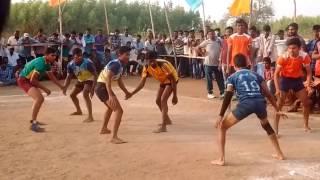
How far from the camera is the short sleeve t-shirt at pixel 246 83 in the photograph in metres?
6.41

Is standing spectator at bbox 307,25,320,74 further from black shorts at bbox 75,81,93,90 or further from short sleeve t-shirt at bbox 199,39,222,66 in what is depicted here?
black shorts at bbox 75,81,93,90

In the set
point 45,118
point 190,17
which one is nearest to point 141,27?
point 190,17

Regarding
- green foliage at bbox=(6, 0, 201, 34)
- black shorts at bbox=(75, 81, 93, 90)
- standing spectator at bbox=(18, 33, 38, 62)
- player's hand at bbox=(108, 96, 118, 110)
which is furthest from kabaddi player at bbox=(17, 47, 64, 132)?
green foliage at bbox=(6, 0, 201, 34)

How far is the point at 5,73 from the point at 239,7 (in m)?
8.39

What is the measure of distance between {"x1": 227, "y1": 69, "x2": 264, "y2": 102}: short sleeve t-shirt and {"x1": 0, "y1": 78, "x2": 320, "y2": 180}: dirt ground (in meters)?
0.88

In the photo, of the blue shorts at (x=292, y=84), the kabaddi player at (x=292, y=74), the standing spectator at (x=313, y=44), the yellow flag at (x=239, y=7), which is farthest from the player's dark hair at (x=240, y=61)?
the yellow flag at (x=239, y=7)

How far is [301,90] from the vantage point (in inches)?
334

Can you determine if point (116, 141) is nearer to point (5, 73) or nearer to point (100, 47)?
point (5, 73)

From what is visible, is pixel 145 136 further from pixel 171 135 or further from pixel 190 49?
pixel 190 49

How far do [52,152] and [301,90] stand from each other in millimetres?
4069

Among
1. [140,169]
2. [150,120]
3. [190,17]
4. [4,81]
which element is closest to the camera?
[140,169]

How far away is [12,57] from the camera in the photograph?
18.2 meters

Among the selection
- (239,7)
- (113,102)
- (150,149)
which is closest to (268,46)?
(239,7)

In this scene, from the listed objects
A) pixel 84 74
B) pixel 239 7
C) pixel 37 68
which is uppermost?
pixel 239 7
